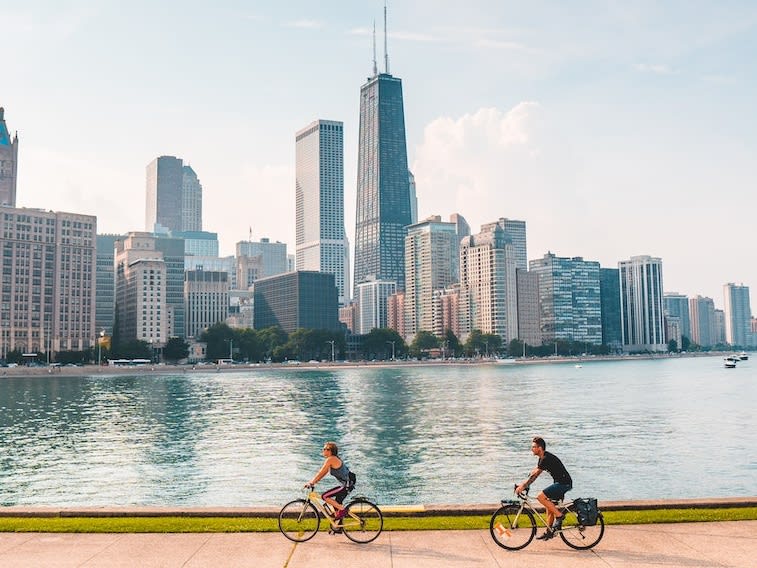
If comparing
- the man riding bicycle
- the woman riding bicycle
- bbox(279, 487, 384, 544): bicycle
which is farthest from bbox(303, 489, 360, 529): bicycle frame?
the man riding bicycle

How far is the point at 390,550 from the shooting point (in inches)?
859

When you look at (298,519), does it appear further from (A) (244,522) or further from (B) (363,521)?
(A) (244,522)

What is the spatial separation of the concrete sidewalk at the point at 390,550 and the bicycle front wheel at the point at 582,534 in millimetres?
277

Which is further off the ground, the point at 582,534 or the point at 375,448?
the point at 582,534

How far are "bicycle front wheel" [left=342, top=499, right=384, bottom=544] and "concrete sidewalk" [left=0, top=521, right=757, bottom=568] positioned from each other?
0.86 ft

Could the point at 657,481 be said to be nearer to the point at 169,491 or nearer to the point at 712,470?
the point at 712,470

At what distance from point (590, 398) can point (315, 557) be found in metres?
114

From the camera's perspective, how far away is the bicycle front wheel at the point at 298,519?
23128 mm

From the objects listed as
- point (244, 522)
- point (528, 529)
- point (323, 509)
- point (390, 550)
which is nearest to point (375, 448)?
point (244, 522)

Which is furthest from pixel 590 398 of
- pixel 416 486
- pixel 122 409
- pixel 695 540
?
pixel 695 540

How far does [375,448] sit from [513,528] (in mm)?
45831

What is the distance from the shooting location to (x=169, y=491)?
47125 mm

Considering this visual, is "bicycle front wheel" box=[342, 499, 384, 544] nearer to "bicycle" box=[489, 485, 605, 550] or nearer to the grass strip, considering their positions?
the grass strip

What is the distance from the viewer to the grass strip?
78.2ft
